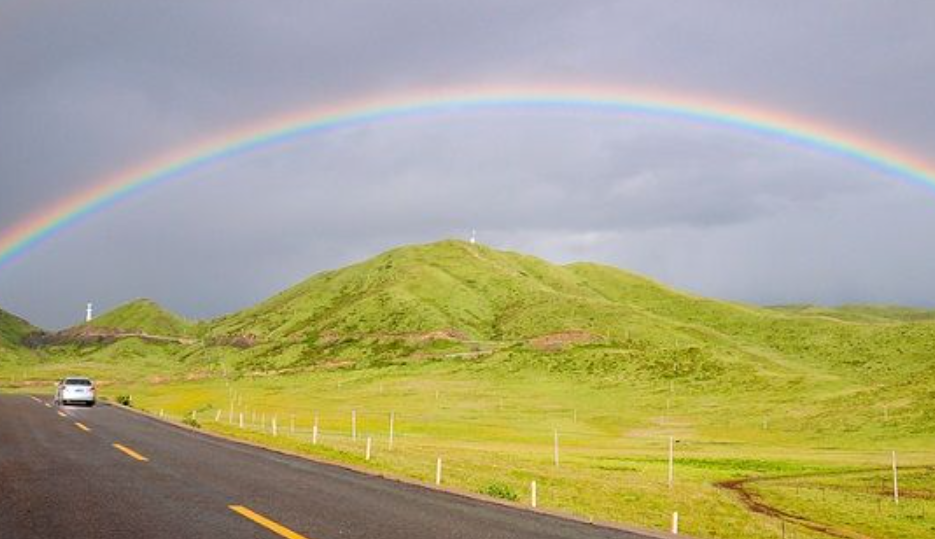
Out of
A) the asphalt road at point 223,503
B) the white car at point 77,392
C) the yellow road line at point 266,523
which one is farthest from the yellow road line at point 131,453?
the white car at point 77,392

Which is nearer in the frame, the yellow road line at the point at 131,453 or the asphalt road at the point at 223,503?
the asphalt road at the point at 223,503

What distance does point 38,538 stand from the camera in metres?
12.0

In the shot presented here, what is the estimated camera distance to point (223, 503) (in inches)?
613

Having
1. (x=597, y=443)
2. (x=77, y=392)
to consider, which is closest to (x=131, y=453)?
(x=77, y=392)

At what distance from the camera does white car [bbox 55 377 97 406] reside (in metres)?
59.6

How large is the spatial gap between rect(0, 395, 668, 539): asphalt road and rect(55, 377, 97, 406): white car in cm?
3636

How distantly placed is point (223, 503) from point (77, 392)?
50.4 m

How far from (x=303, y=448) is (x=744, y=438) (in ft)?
183

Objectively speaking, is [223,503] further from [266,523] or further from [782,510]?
[782,510]

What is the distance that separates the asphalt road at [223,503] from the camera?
13.0 m

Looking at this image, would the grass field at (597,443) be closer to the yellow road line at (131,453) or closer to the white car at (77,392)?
the white car at (77,392)

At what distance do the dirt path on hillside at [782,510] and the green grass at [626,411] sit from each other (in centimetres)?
35

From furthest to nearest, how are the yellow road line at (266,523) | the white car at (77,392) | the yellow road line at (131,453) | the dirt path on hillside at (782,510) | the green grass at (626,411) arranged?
the white car at (77,392) < the green grass at (626,411) < the dirt path on hillside at (782,510) < the yellow road line at (131,453) < the yellow road line at (266,523)

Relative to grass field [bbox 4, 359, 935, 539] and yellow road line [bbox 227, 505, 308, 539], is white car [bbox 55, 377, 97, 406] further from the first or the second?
yellow road line [bbox 227, 505, 308, 539]
